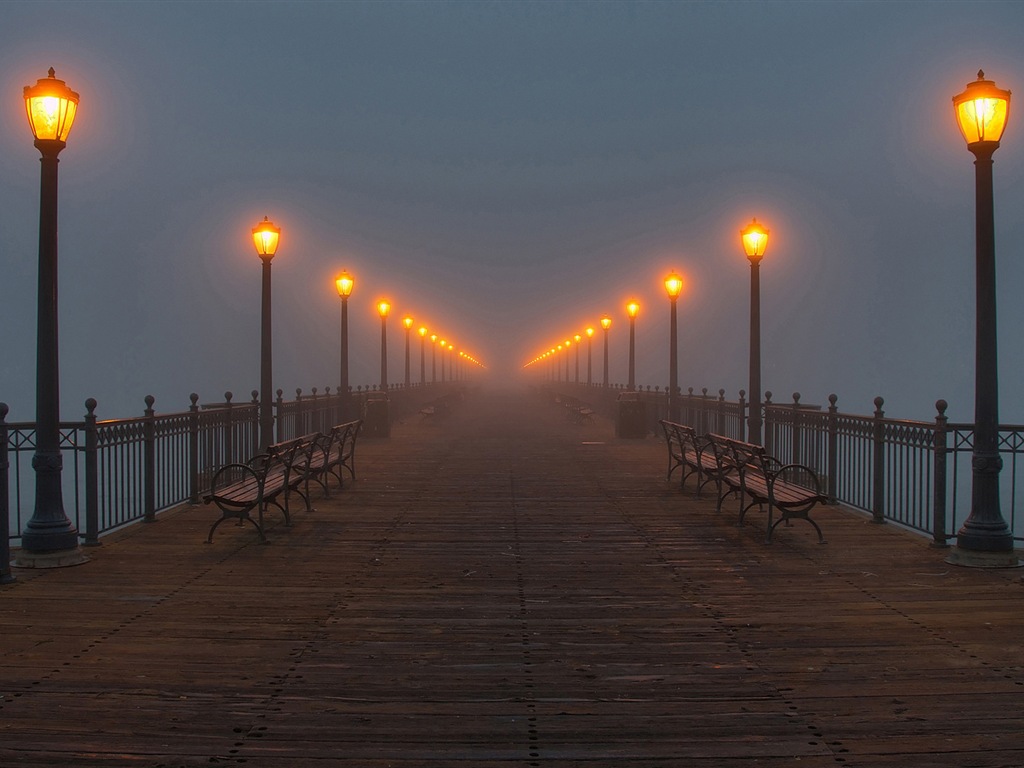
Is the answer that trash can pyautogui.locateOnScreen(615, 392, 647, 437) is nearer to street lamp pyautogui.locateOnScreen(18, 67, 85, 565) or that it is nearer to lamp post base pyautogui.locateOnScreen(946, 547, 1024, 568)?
lamp post base pyautogui.locateOnScreen(946, 547, 1024, 568)

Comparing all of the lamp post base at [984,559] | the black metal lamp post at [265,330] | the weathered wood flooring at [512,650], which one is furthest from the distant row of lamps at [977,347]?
the black metal lamp post at [265,330]

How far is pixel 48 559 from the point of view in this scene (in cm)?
802

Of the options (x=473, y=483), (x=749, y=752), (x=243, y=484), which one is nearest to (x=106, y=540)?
(x=243, y=484)

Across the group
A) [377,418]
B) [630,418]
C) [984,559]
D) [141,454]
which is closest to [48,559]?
[141,454]

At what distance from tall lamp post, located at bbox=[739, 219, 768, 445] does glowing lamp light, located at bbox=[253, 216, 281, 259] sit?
859cm

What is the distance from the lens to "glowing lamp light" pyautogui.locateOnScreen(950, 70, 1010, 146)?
8383 millimetres

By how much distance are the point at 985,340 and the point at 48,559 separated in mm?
9243

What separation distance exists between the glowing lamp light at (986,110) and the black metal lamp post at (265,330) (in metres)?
10.9

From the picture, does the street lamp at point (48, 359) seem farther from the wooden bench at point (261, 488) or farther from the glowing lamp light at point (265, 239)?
the glowing lamp light at point (265, 239)

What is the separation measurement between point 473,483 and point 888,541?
6.83m

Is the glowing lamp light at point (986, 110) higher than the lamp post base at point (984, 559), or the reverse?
the glowing lamp light at point (986, 110)

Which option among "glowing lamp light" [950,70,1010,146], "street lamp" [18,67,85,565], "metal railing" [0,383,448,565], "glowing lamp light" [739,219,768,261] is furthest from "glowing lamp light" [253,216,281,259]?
"glowing lamp light" [950,70,1010,146]

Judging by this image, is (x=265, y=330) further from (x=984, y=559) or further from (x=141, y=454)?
(x=984, y=559)

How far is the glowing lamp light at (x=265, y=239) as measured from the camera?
15398 millimetres
